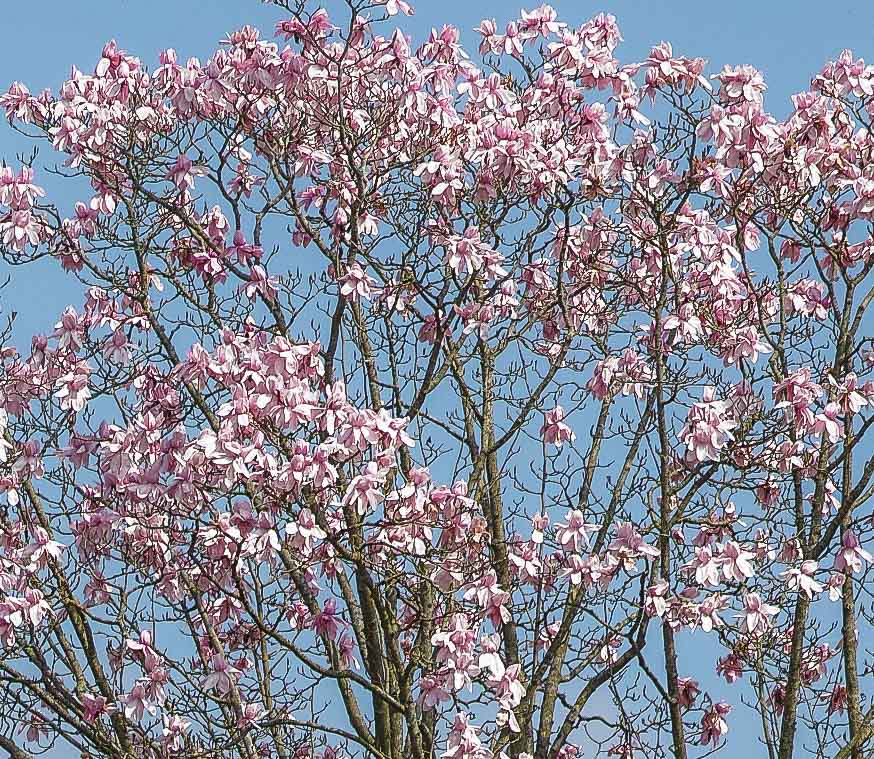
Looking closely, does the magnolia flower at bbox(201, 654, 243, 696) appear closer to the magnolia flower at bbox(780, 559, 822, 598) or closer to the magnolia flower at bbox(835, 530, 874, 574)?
the magnolia flower at bbox(780, 559, 822, 598)

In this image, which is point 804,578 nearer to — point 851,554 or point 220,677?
point 851,554

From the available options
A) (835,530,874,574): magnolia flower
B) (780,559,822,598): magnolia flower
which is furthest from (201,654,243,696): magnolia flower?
(835,530,874,574): magnolia flower

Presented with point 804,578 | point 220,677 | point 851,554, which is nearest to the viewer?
point 804,578

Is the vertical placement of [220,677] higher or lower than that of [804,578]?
lower

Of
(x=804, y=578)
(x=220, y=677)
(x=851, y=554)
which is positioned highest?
(x=851, y=554)

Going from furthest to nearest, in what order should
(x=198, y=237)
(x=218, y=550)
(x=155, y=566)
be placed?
1. (x=198, y=237)
2. (x=155, y=566)
3. (x=218, y=550)

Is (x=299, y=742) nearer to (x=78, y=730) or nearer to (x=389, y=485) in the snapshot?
(x=78, y=730)

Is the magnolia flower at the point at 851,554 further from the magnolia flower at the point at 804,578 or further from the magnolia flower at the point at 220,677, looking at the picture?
the magnolia flower at the point at 220,677

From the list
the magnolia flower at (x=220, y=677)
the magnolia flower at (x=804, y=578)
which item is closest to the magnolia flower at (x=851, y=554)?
the magnolia flower at (x=804, y=578)

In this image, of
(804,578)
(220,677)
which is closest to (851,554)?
(804,578)

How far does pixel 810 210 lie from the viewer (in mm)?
8578

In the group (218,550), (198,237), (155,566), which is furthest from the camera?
(198,237)

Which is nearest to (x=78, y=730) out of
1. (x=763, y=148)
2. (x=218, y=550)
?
(x=218, y=550)

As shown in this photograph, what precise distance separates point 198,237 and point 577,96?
8.57 feet
